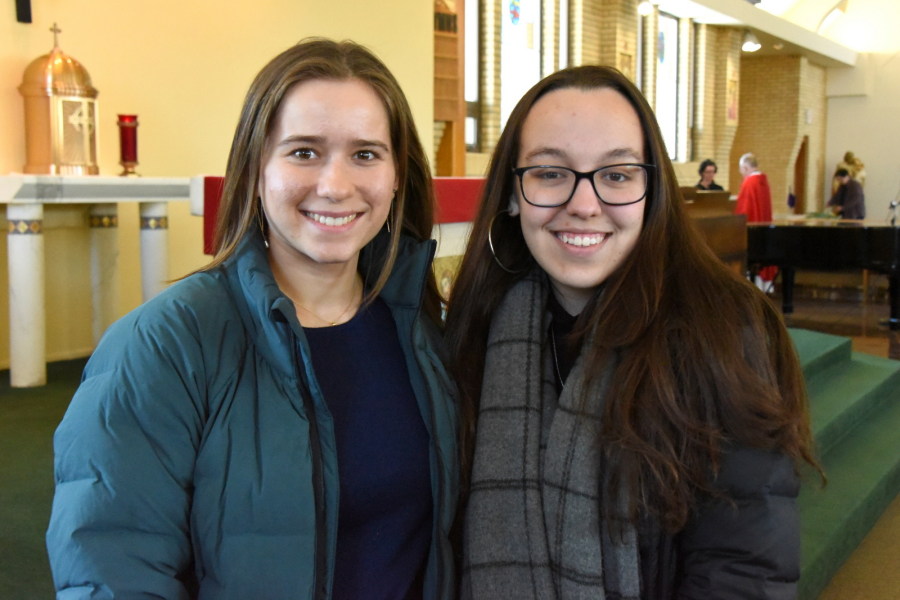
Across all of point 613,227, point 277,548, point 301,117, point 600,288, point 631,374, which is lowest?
point 277,548

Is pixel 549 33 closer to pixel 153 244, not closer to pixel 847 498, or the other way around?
pixel 153 244

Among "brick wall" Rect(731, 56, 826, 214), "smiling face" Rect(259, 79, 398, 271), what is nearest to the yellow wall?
"smiling face" Rect(259, 79, 398, 271)

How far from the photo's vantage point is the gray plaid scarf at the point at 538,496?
1454mm

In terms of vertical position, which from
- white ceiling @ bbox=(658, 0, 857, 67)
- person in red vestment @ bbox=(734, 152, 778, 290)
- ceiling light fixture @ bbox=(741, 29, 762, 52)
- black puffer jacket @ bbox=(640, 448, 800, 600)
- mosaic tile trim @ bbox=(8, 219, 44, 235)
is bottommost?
black puffer jacket @ bbox=(640, 448, 800, 600)

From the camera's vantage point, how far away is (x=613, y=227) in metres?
1.58

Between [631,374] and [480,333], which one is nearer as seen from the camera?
[631,374]

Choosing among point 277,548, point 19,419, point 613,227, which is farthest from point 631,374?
point 19,419

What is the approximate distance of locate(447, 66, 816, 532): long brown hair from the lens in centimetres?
141

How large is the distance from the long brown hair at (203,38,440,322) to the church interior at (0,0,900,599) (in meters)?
1.41

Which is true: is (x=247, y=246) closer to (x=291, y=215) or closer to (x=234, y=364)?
(x=291, y=215)

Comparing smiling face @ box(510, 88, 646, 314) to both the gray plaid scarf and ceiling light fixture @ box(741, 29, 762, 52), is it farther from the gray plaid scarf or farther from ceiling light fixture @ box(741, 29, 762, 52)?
ceiling light fixture @ box(741, 29, 762, 52)

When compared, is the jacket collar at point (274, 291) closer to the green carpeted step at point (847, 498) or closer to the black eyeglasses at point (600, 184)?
the black eyeglasses at point (600, 184)

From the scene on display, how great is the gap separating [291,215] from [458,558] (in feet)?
2.44

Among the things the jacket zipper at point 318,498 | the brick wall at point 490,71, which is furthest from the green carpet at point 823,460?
the brick wall at point 490,71
